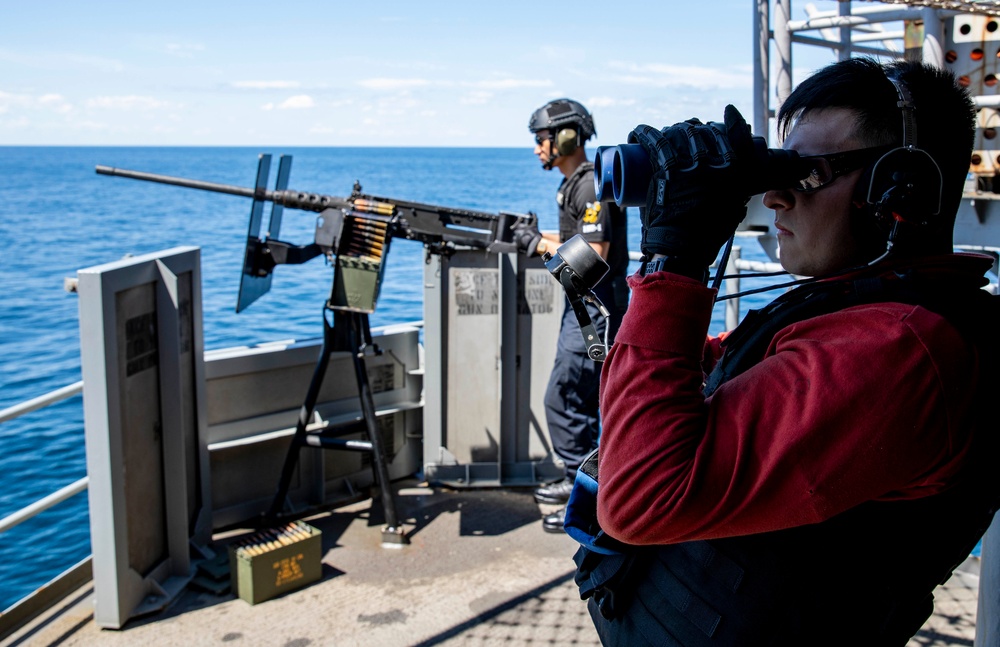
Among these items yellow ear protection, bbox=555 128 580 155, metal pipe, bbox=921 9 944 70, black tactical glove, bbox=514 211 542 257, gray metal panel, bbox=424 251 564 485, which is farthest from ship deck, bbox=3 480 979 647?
metal pipe, bbox=921 9 944 70

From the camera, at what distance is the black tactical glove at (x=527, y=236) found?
481 cm

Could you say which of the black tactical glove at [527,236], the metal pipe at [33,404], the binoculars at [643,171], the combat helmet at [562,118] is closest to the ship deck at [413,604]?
the metal pipe at [33,404]

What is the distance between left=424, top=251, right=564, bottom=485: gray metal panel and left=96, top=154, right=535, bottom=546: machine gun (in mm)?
289

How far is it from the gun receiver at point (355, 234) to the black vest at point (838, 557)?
10.7ft

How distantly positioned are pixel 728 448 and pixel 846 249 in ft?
1.33

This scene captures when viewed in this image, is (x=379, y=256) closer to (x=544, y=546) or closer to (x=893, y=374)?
(x=544, y=546)

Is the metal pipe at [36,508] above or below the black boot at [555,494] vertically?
above

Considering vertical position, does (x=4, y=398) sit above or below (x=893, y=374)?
below

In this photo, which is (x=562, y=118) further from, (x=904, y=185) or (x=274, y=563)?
(x=904, y=185)

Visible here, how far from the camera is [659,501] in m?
1.20

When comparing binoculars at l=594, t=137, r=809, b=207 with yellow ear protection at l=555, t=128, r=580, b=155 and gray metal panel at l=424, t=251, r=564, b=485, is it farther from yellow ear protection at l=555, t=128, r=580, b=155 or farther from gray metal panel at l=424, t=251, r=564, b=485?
gray metal panel at l=424, t=251, r=564, b=485

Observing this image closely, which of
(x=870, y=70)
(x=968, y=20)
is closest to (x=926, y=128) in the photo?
(x=870, y=70)

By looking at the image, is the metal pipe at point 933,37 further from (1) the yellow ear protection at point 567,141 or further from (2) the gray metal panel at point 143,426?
(2) the gray metal panel at point 143,426

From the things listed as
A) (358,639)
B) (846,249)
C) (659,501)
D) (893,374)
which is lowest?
(358,639)
